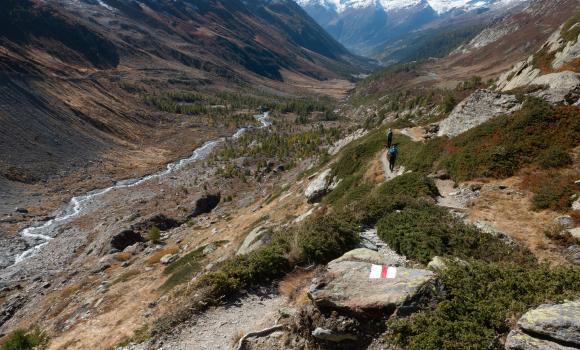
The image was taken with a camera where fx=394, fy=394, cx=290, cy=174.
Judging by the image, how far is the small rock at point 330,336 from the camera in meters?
10.6

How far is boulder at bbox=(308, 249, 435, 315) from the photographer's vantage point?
410 inches

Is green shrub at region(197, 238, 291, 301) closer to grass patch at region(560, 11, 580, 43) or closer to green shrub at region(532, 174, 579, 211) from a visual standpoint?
green shrub at region(532, 174, 579, 211)

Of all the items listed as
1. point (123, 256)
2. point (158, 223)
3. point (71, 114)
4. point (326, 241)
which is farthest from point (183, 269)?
point (71, 114)

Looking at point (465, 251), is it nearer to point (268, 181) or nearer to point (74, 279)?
point (74, 279)

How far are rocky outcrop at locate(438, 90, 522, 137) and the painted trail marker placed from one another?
2163cm

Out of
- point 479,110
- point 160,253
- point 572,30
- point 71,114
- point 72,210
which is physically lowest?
point 72,210

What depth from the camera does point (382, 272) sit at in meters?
11.6

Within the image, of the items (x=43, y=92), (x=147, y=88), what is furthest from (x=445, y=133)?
(x=147, y=88)

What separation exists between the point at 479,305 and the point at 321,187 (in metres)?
29.4

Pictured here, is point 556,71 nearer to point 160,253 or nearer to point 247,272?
point 247,272

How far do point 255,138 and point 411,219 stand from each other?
102290 millimetres

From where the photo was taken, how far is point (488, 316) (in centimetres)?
921

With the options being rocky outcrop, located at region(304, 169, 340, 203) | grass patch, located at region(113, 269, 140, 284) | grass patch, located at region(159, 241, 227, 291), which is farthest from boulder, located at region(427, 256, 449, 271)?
grass patch, located at region(113, 269, 140, 284)

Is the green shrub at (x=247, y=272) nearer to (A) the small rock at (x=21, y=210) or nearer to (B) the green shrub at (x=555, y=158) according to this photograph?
(B) the green shrub at (x=555, y=158)
